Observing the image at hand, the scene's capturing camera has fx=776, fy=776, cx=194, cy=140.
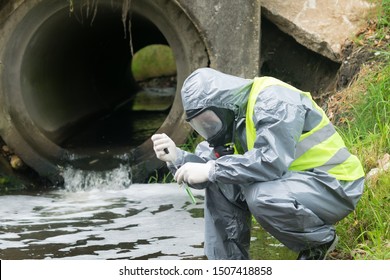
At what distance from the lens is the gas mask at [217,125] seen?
4.08 meters

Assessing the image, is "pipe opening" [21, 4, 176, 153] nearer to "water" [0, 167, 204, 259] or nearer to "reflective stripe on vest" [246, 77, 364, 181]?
"water" [0, 167, 204, 259]

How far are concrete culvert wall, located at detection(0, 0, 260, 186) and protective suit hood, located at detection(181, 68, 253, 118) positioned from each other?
305cm

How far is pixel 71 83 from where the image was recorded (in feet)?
35.0

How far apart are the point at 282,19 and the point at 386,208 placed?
3496 mm

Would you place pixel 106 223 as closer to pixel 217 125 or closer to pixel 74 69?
pixel 217 125

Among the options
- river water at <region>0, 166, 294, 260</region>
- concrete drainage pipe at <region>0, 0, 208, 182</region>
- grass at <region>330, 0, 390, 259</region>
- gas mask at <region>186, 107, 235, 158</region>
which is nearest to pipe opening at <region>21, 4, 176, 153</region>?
concrete drainage pipe at <region>0, 0, 208, 182</region>

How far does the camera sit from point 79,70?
36.9ft

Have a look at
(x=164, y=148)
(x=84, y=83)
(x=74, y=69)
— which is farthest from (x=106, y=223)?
(x=84, y=83)

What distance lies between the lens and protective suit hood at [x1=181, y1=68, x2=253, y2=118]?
4.02m

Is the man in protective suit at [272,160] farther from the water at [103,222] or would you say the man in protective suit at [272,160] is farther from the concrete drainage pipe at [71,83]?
the concrete drainage pipe at [71,83]

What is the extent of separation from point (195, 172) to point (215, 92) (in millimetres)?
432

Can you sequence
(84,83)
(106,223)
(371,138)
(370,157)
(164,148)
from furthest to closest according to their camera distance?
(84,83) < (106,223) < (371,138) < (370,157) < (164,148)

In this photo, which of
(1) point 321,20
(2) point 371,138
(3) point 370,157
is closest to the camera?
(3) point 370,157

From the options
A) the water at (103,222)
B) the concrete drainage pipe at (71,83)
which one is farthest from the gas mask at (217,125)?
the concrete drainage pipe at (71,83)
